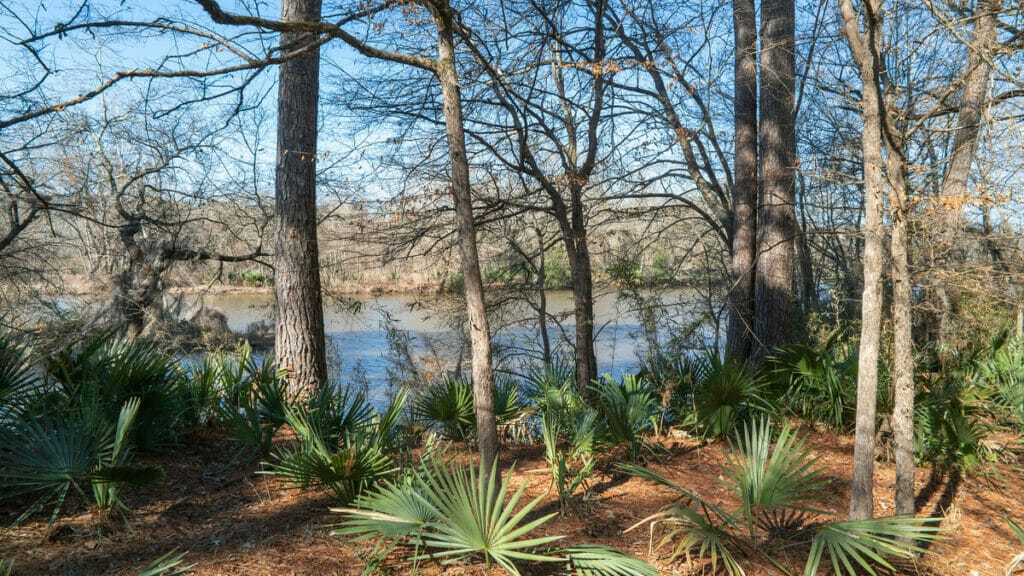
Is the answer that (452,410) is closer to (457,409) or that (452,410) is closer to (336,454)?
(457,409)

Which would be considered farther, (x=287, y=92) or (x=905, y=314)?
(x=287, y=92)

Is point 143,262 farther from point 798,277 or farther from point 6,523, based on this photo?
point 798,277

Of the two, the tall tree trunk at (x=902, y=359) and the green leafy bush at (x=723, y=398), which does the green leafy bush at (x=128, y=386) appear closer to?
the green leafy bush at (x=723, y=398)

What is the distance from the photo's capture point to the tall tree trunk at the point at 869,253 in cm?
415

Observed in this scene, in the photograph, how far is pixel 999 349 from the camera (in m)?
6.81

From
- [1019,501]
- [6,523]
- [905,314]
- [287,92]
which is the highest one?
[287,92]

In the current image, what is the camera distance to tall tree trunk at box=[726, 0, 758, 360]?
8.89m

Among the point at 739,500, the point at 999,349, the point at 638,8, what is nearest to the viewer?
the point at 739,500

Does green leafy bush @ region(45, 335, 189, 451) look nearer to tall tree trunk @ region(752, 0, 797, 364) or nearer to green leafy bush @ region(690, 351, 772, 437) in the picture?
green leafy bush @ region(690, 351, 772, 437)

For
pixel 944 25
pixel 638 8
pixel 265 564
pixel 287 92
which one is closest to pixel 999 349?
pixel 944 25

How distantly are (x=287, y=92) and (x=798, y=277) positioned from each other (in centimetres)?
1112

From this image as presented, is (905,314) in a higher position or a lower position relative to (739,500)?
higher

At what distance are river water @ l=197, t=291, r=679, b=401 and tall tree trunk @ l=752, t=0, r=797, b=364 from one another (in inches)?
75.2

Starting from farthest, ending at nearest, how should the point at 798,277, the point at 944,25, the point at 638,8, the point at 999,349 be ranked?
1. the point at 798,277
2. the point at 638,8
3. the point at 999,349
4. the point at 944,25
